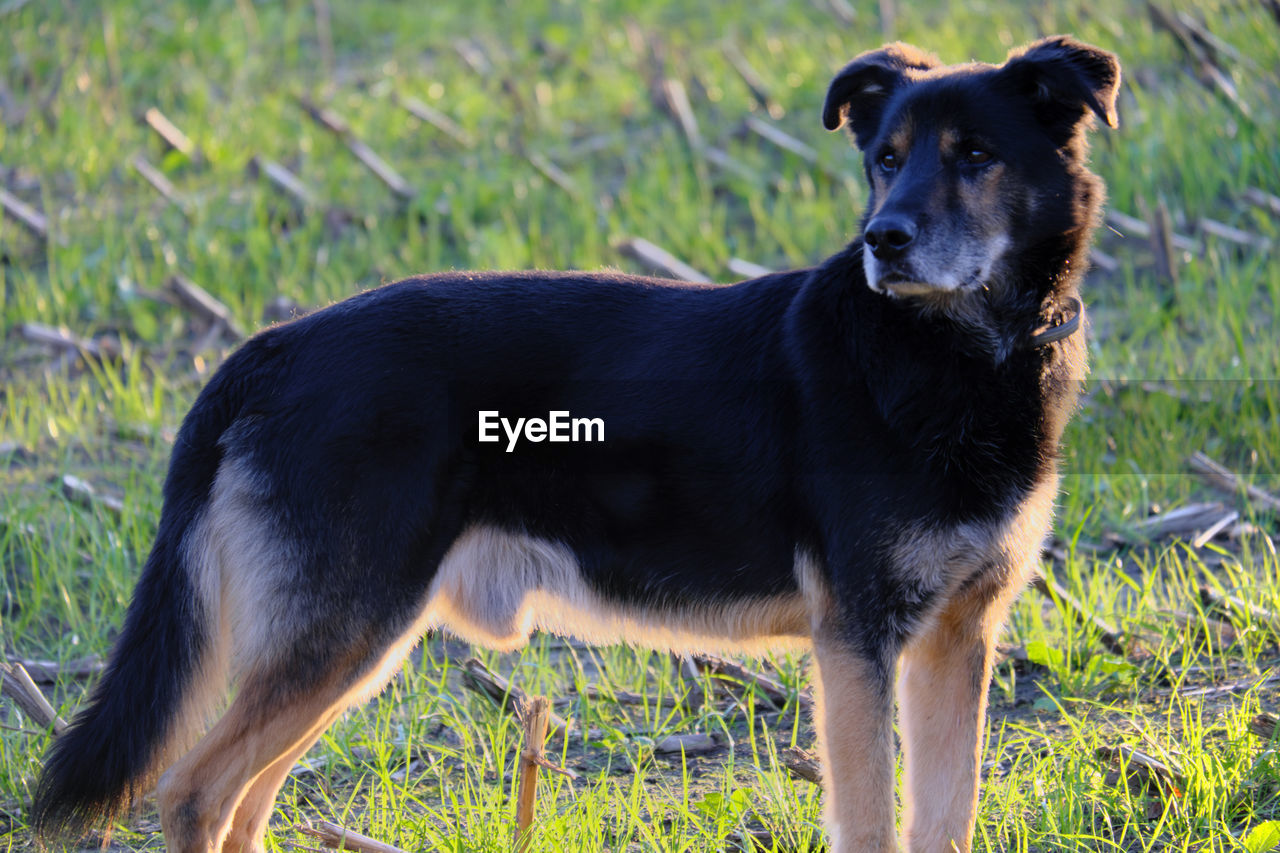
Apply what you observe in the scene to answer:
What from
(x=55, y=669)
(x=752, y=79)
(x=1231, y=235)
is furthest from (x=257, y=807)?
(x=752, y=79)

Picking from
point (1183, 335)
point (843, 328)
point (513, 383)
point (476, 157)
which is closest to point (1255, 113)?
point (1183, 335)

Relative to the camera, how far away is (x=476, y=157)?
838 centimetres

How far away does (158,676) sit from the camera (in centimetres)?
297

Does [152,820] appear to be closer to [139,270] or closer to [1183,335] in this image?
[139,270]

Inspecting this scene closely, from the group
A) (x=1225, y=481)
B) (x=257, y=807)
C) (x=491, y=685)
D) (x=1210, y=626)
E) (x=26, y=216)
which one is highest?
(x=26, y=216)

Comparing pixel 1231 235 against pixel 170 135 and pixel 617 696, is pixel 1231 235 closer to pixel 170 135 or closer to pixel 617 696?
pixel 617 696

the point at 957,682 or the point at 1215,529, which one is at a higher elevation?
the point at 957,682

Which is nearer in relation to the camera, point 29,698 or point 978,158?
point 978,158

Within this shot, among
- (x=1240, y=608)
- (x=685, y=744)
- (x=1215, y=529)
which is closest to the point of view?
(x=685, y=744)

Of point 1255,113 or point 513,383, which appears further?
point 1255,113

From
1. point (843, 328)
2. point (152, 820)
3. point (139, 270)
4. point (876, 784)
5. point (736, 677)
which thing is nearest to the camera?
point (876, 784)

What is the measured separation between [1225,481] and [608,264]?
10.9 ft

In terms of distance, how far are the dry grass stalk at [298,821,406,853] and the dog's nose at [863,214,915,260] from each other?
1.76m

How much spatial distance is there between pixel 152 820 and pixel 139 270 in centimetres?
430
